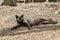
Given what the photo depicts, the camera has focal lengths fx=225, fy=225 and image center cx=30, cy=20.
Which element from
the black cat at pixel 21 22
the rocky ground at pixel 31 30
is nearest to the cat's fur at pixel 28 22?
the black cat at pixel 21 22

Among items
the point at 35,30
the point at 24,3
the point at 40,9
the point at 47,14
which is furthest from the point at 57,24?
the point at 24,3

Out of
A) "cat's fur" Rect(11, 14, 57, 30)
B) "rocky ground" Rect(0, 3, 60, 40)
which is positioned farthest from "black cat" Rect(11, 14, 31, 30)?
"rocky ground" Rect(0, 3, 60, 40)

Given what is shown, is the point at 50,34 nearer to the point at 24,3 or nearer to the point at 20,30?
the point at 20,30

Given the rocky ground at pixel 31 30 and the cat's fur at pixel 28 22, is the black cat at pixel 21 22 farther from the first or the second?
the rocky ground at pixel 31 30

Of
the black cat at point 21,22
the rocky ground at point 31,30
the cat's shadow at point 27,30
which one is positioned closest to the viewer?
the rocky ground at point 31,30

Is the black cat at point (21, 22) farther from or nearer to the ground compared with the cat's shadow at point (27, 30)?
farther from the ground

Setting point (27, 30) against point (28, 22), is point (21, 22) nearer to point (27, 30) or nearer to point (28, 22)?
point (28, 22)

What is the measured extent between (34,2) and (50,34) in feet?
19.2

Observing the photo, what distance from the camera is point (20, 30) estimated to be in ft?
21.7

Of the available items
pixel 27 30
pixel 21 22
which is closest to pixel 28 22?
pixel 21 22

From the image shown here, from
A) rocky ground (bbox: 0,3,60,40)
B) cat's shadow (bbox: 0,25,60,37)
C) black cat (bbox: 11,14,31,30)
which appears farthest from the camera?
black cat (bbox: 11,14,31,30)

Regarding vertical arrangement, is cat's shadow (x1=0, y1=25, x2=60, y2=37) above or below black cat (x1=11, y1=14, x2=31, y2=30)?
below

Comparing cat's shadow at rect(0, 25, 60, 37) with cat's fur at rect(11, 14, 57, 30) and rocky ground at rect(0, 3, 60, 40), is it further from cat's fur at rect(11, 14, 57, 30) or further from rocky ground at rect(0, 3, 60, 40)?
cat's fur at rect(11, 14, 57, 30)

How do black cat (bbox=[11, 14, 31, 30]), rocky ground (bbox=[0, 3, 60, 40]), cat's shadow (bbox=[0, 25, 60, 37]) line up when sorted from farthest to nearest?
black cat (bbox=[11, 14, 31, 30]) < cat's shadow (bbox=[0, 25, 60, 37]) < rocky ground (bbox=[0, 3, 60, 40])
